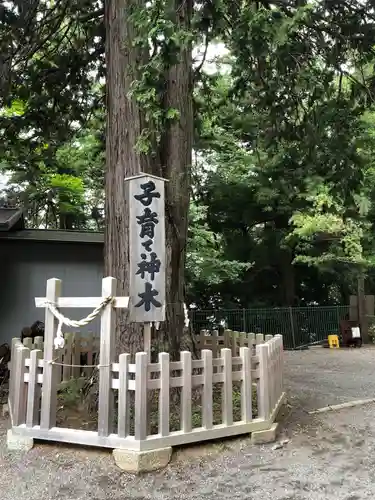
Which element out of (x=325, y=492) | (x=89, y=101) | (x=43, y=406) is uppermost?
(x=89, y=101)

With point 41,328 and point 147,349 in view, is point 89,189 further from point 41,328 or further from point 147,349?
point 147,349

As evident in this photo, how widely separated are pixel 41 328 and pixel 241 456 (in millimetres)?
5539

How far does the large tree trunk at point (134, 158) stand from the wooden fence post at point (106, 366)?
3.22 feet

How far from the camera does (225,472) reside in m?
4.27

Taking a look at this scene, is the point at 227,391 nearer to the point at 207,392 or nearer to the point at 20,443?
the point at 207,392

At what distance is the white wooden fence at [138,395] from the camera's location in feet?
14.2

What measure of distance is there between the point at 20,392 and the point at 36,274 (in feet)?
17.4

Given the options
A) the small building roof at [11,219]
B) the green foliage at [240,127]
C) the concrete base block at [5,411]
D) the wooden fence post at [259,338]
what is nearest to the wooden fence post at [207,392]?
the wooden fence post at [259,338]

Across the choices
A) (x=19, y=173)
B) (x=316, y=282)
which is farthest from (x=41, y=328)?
(x=316, y=282)

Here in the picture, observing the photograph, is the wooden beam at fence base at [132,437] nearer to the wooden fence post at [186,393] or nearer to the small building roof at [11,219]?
the wooden fence post at [186,393]

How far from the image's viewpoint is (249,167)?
16.8 metres

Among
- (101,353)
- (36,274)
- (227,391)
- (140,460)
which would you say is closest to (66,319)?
(101,353)

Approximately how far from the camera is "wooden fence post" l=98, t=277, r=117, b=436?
4.38 m

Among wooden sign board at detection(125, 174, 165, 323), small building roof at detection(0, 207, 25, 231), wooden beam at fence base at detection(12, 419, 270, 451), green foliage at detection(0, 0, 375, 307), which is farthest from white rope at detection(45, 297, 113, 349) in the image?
small building roof at detection(0, 207, 25, 231)
